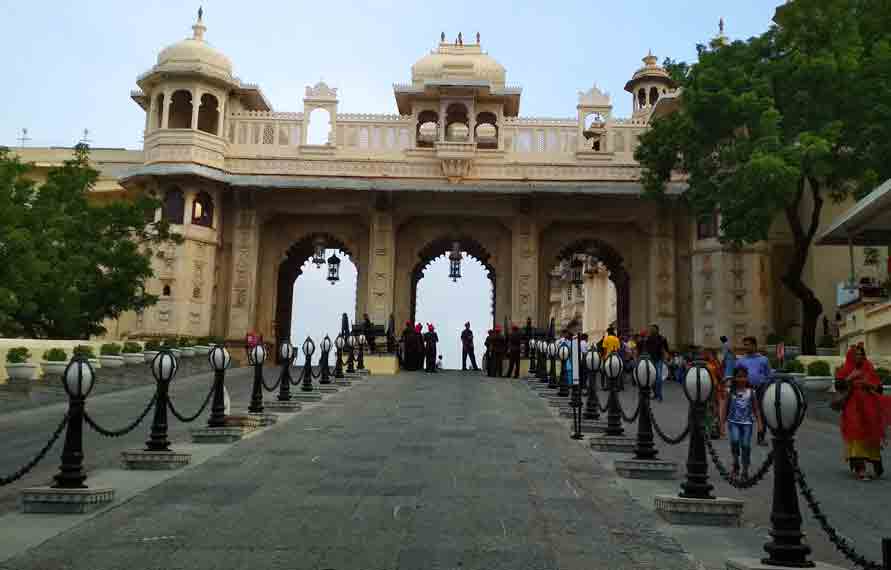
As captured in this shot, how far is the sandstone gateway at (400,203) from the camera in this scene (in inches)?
1043

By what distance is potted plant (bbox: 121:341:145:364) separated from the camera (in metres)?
19.0

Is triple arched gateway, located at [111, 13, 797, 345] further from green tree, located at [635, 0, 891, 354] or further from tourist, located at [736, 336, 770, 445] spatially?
tourist, located at [736, 336, 770, 445]

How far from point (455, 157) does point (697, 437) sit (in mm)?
21081

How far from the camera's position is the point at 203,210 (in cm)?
2756

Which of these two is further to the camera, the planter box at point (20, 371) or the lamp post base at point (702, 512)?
the planter box at point (20, 371)

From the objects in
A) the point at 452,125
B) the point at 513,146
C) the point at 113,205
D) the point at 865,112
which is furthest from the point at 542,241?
the point at 113,205

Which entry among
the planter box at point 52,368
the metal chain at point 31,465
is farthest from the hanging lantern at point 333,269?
the metal chain at point 31,465

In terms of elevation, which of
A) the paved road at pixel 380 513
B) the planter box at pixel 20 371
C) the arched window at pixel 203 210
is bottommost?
the paved road at pixel 380 513

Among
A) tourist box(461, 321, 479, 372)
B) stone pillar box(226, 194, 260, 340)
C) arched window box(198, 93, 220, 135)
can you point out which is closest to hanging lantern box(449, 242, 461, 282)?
tourist box(461, 321, 479, 372)

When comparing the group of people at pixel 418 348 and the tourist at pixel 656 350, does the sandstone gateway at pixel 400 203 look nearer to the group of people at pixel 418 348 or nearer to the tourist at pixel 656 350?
the group of people at pixel 418 348

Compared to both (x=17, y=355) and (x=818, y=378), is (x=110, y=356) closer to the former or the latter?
(x=17, y=355)

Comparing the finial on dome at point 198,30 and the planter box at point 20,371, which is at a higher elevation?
the finial on dome at point 198,30

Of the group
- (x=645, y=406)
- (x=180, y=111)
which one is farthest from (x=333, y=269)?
(x=645, y=406)

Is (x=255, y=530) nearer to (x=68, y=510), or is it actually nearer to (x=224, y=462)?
(x=68, y=510)
